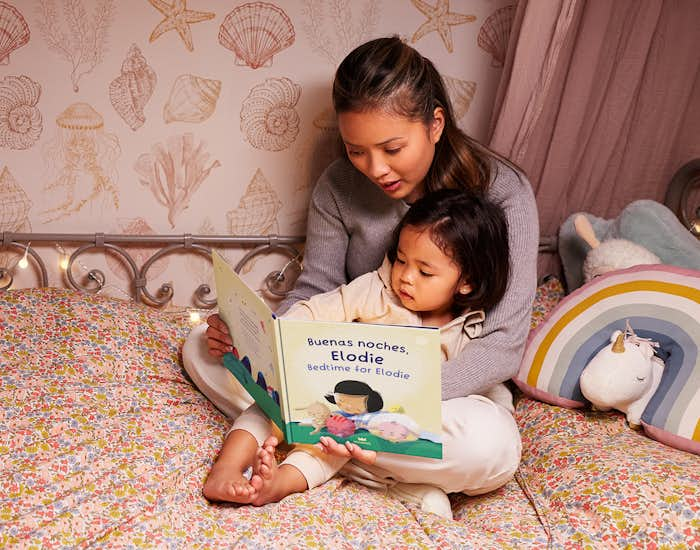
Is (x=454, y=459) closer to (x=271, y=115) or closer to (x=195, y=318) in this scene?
(x=195, y=318)

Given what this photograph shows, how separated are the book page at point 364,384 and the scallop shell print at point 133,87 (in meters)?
0.94

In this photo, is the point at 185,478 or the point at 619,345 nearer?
the point at 185,478

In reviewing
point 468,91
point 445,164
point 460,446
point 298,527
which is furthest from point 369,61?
point 298,527

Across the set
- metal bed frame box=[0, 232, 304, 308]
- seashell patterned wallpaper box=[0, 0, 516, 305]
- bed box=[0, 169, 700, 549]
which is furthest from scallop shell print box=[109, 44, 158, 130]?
bed box=[0, 169, 700, 549]

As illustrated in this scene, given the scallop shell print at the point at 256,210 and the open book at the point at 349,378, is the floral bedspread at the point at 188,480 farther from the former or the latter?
the scallop shell print at the point at 256,210

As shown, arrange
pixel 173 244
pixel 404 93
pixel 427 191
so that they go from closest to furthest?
pixel 404 93, pixel 427 191, pixel 173 244

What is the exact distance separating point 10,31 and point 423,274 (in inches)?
45.8

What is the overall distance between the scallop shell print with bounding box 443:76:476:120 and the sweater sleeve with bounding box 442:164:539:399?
42 cm

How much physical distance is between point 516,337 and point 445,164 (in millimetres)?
393

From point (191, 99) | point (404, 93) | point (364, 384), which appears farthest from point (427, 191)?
point (191, 99)

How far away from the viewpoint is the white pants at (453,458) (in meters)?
1.33

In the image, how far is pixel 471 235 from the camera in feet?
4.80

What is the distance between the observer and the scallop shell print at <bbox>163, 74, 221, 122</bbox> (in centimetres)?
187

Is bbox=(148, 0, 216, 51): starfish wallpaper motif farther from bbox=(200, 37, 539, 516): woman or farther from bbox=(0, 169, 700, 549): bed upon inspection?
bbox=(0, 169, 700, 549): bed
